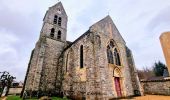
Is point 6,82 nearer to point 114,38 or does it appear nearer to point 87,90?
point 87,90

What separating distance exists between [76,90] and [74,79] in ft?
4.76

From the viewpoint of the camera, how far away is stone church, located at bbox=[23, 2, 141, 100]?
39.6ft

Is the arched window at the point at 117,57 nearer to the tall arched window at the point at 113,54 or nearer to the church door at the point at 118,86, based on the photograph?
the tall arched window at the point at 113,54

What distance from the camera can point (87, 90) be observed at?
11773 millimetres

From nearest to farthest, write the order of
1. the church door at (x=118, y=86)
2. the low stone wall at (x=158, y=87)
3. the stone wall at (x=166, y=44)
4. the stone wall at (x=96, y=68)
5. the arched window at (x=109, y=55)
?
1. the stone wall at (x=166, y=44)
2. the stone wall at (x=96, y=68)
3. the church door at (x=118, y=86)
4. the arched window at (x=109, y=55)
5. the low stone wall at (x=158, y=87)

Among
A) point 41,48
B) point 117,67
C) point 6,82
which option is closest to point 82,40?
point 117,67

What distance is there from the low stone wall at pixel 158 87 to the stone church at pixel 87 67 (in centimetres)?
480

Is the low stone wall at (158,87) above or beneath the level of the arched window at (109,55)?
beneath

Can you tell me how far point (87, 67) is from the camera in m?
12.5

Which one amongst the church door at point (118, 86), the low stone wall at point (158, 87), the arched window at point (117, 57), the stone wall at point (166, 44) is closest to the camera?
the stone wall at point (166, 44)

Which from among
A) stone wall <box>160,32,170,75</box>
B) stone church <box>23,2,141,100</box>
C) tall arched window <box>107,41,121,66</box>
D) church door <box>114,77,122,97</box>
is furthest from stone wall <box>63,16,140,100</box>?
stone wall <box>160,32,170,75</box>

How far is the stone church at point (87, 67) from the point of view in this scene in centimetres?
1208

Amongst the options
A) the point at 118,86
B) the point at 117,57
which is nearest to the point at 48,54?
the point at 117,57

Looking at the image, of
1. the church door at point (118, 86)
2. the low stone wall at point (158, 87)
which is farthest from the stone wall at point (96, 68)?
the low stone wall at point (158, 87)
